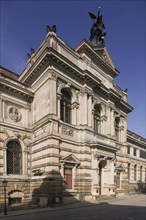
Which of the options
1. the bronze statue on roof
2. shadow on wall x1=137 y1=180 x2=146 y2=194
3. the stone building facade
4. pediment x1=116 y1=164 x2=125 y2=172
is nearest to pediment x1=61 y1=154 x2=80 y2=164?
the stone building facade

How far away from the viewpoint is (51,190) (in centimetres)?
1977

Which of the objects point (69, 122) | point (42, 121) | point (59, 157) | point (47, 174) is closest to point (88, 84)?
point (69, 122)

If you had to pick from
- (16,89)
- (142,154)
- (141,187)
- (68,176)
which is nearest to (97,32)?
(16,89)

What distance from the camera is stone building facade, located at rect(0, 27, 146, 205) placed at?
21266mm

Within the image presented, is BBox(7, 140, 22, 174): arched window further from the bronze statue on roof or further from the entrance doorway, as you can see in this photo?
the bronze statue on roof

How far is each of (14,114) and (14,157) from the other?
443 centimetres

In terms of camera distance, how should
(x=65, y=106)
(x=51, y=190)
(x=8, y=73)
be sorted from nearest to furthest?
(x=51, y=190), (x=65, y=106), (x=8, y=73)

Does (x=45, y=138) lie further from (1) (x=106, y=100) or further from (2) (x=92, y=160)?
(1) (x=106, y=100)

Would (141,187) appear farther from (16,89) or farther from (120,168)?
(16,89)

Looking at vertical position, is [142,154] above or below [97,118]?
below

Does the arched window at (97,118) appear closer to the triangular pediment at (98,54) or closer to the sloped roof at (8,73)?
the triangular pediment at (98,54)

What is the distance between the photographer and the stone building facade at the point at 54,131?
21.3m

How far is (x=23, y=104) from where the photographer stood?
25.0 meters

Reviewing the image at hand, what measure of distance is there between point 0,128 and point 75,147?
7783mm
